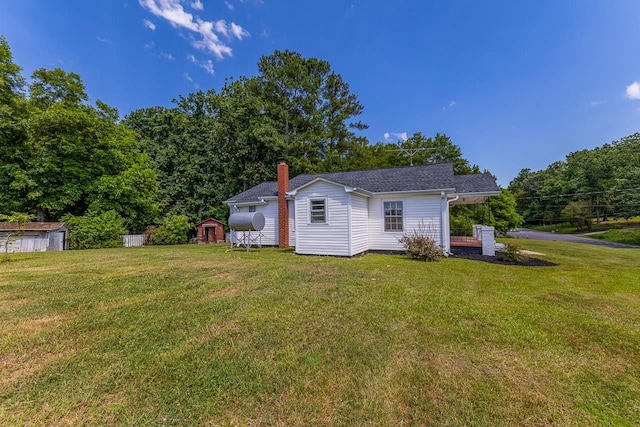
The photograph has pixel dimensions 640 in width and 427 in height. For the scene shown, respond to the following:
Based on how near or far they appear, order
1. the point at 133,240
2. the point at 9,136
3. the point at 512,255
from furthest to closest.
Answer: the point at 133,240
the point at 9,136
the point at 512,255

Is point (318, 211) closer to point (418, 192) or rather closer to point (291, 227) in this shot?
point (291, 227)

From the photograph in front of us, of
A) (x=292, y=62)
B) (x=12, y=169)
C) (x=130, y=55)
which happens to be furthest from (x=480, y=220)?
(x=12, y=169)

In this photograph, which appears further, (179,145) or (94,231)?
(179,145)

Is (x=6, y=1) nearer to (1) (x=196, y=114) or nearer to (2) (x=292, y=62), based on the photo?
(1) (x=196, y=114)

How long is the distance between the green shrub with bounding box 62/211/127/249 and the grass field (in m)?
15.2

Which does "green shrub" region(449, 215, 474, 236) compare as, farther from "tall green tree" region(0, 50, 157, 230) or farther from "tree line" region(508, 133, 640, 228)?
"tree line" region(508, 133, 640, 228)

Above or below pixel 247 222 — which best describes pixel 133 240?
below

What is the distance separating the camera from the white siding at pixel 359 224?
1074cm

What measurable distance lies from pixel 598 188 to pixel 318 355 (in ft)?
189

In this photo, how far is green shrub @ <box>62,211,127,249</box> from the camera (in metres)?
17.7

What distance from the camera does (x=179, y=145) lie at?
27172 mm

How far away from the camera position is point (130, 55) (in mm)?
18109

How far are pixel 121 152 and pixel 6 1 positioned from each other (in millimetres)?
10980

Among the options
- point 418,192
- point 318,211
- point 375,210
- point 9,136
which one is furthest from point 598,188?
point 9,136
